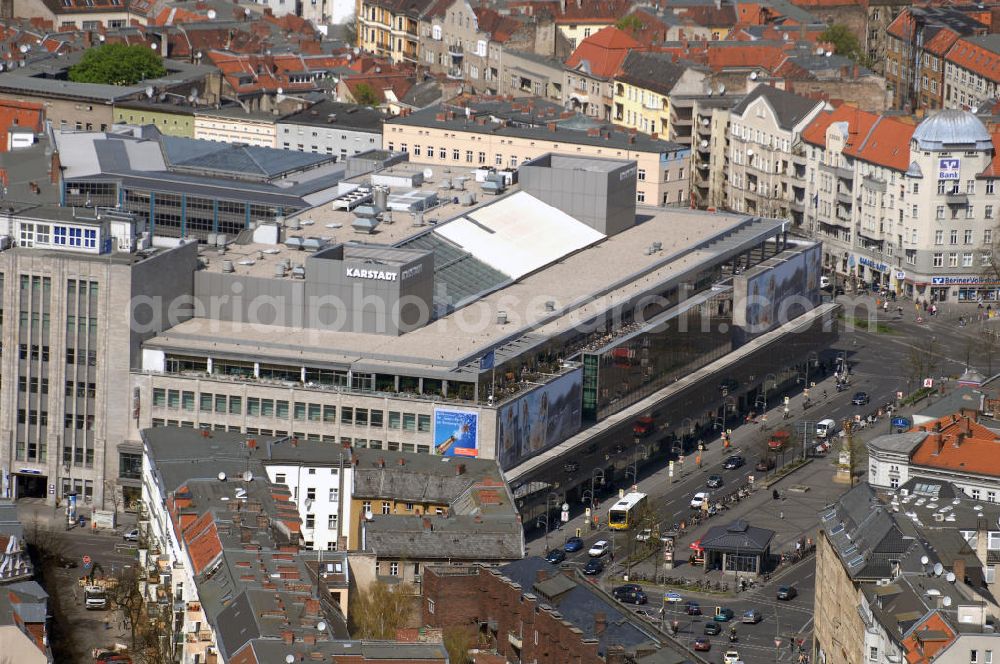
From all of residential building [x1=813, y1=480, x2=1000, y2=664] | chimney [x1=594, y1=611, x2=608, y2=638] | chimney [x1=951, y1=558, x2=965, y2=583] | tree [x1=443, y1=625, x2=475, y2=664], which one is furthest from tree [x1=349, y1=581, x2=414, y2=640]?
chimney [x1=951, y1=558, x2=965, y2=583]

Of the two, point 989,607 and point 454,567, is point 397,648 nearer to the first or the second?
point 454,567

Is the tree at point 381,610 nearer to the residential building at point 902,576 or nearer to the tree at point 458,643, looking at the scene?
the tree at point 458,643

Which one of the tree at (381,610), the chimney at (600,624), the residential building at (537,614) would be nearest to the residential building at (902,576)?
the residential building at (537,614)

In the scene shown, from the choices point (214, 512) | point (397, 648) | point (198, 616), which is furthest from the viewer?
point (214, 512)

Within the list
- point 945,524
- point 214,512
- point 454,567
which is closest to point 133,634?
point 214,512

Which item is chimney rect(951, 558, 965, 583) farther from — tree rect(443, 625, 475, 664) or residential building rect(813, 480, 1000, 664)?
tree rect(443, 625, 475, 664)

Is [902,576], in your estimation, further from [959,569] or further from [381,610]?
[381,610]
